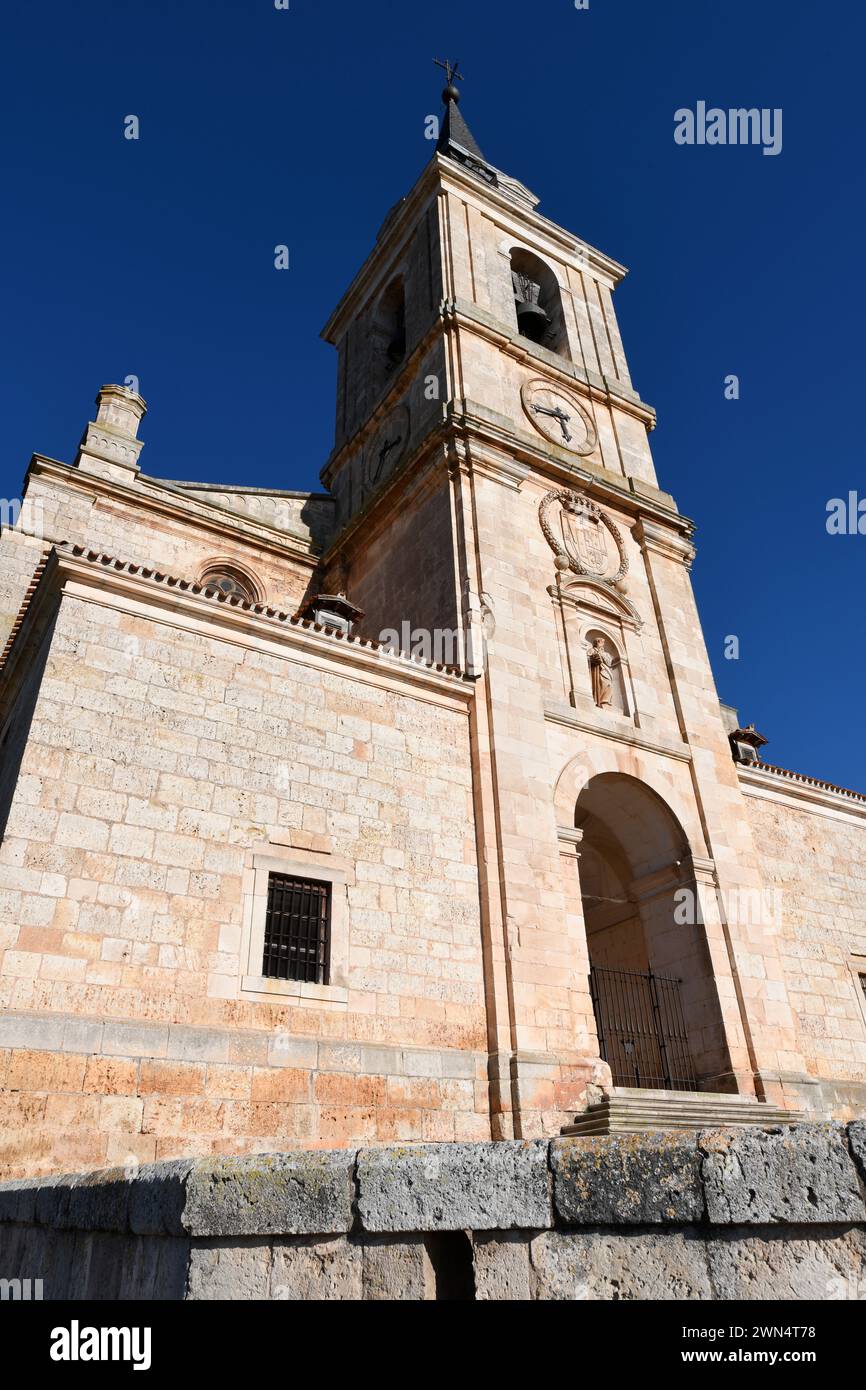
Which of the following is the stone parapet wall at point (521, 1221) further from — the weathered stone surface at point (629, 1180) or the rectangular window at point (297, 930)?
the rectangular window at point (297, 930)

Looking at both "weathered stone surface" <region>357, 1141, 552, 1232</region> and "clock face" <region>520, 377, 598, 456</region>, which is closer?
"weathered stone surface" <region>357, 1141, 552, 1232</region>

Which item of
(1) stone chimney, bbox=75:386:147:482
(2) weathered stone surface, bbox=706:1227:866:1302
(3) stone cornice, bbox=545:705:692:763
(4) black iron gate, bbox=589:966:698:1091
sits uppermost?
(1) stone chimney, bbox=75:386:147:482

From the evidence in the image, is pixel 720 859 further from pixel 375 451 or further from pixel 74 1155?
pixel 375 451

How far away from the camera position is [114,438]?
684 inches

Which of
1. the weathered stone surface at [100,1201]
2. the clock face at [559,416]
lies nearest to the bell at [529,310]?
the clock face at [559,416]

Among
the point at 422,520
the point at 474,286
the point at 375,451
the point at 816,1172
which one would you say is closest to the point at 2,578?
the point at 422,520

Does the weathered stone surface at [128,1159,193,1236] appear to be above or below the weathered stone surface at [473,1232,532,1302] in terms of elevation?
above

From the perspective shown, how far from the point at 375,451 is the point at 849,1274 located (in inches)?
714

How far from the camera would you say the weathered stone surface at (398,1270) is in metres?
3.03

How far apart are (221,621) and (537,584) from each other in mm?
5901

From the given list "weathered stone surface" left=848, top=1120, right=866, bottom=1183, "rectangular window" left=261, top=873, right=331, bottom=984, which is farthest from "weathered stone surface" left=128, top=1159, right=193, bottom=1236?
"rectangular window" left=261, top=873, right=331, bottom=984

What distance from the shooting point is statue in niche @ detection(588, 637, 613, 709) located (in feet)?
46.1

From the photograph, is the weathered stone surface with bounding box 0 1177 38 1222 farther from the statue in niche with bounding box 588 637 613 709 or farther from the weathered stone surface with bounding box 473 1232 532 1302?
the statue in niche with bounding box 588 637 613 709

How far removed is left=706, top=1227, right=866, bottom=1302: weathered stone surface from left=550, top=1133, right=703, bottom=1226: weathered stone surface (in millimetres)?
143
